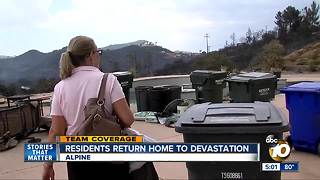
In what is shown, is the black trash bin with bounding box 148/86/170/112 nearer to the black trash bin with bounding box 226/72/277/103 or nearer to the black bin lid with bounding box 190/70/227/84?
the black bin lid with bounding box 190/70/227/84

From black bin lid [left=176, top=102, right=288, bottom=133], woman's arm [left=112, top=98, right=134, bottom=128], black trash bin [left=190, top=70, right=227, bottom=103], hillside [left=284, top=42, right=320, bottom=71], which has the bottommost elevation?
hillside [left=284, top=42, right=320, bottom=71]

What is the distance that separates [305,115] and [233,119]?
9.59 ft

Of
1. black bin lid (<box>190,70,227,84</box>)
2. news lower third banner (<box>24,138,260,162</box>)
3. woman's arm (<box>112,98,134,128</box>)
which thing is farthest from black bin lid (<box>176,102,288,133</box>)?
black bin lid (<box>190,70,227,84</box>)

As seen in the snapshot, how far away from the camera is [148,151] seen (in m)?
2.67

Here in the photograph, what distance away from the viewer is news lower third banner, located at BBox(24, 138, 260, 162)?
2.61m

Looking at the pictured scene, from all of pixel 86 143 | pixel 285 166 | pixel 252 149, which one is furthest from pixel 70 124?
pixel 285 166

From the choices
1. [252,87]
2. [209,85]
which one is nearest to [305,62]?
[209,85]

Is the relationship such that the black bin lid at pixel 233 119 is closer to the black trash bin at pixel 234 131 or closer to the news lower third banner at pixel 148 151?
the black trash bin at pixel 234 131

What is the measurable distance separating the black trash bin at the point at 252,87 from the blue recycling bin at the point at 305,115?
1522 millimetres

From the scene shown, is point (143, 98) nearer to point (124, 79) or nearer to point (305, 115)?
point (124, 79)

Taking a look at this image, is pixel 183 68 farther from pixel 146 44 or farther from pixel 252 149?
pixel 252 149

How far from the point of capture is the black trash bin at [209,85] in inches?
354

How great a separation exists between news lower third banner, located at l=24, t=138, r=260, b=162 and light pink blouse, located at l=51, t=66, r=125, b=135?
144 millimetres

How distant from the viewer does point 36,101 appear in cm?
784
